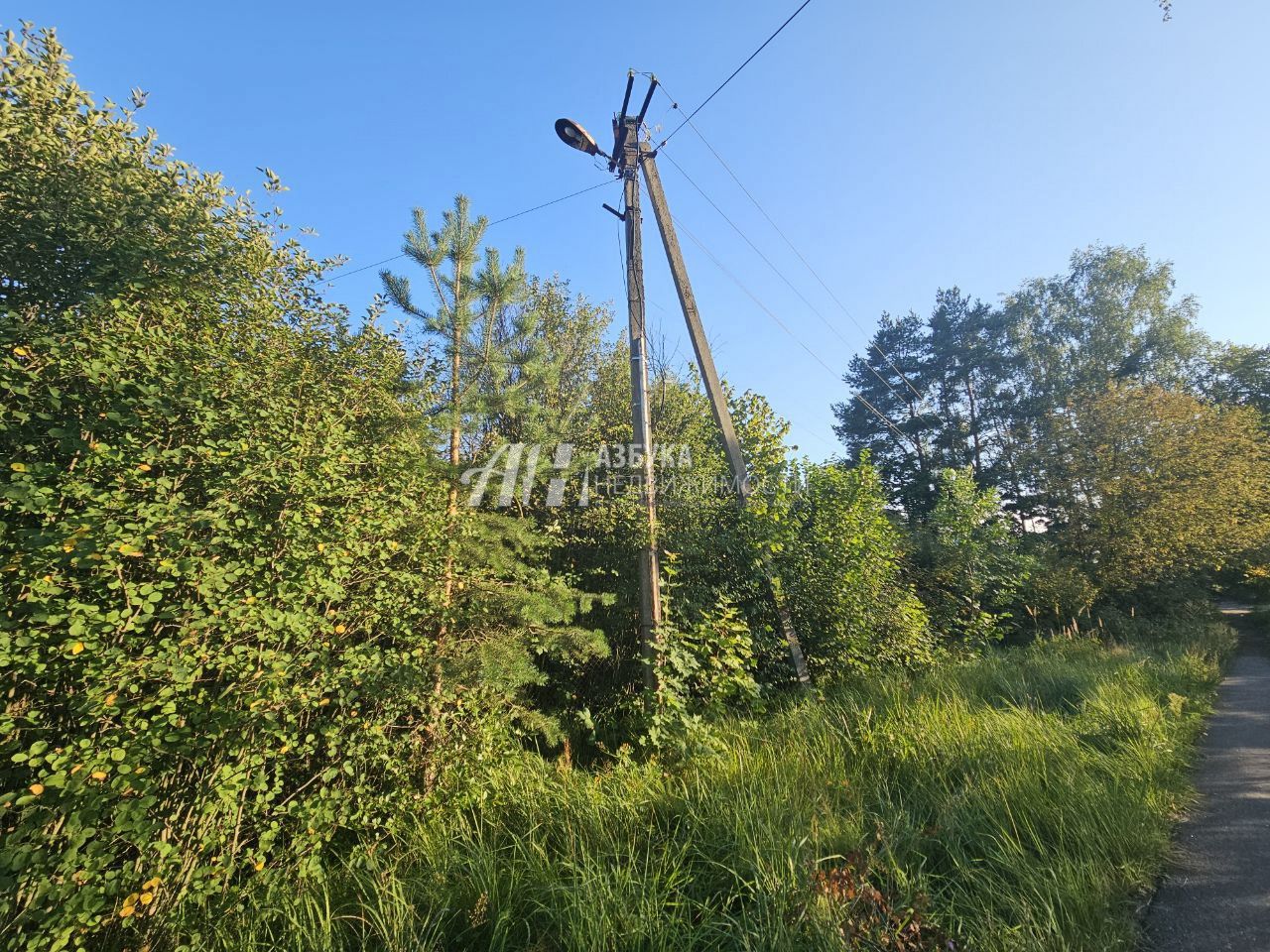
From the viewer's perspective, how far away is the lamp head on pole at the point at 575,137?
5.88 m

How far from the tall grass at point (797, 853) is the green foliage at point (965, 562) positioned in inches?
174

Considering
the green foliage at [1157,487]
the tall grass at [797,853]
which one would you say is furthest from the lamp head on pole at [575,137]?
the green foliage at [1157,487]

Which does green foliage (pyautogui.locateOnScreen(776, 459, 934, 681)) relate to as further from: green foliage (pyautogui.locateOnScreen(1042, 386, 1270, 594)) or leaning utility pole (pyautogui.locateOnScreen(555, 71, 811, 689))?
green foliage (pyautogui.locateOnScreen(1042, 386, 1270, 594))

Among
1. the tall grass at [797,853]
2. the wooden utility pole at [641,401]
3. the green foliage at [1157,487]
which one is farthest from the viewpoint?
the green foliage at [1157,487]

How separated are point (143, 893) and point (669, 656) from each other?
366 cm

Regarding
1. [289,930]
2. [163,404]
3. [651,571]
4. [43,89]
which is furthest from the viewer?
[651,571]

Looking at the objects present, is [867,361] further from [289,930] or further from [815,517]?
[289,930]

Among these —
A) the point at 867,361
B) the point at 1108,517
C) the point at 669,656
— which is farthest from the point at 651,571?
the point at 867,361

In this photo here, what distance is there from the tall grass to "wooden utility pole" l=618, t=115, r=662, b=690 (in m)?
1.24

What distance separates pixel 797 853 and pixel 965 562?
9594 mm

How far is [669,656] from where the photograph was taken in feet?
15.9

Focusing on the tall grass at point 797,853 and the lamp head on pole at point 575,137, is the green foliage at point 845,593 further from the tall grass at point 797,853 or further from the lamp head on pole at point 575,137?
the lamp head on pole at point 575,137
